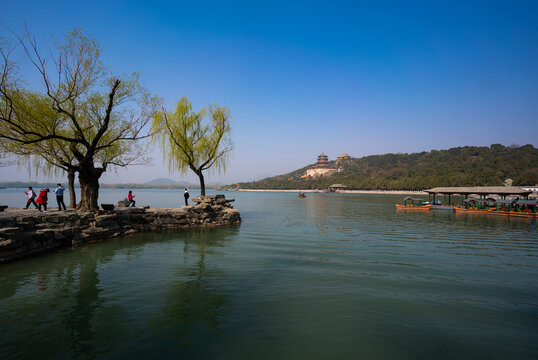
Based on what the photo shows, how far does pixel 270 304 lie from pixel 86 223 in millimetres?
11174

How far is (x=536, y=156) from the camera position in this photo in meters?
93.8

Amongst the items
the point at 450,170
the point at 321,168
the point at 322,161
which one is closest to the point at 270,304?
the point at 450,170

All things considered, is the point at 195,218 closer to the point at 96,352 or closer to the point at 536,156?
the point at 96,352

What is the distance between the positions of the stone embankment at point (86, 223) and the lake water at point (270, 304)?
78 cm

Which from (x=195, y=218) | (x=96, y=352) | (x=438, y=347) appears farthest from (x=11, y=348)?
(x=195, y=218)

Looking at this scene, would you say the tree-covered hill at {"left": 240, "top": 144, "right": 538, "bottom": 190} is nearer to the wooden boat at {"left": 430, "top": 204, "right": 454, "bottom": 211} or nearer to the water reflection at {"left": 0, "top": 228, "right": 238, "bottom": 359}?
the wooden boat at {"left": 430, "top": 204, "right": 454, "bottom": 211}

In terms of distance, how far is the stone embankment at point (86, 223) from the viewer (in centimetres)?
886

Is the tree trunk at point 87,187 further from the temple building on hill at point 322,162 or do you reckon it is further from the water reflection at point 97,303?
the temple building on hill at point 322,162

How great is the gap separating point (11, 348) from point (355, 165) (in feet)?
597

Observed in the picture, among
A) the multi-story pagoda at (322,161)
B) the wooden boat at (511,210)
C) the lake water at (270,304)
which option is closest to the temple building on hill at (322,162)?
the multi-story pagoda at (322,161)

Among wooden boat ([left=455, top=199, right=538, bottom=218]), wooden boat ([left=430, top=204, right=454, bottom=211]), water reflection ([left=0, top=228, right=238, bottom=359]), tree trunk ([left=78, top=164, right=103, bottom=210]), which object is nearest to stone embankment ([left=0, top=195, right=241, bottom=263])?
tree trunk ([left=78, top=164, right=103, bottom=210])

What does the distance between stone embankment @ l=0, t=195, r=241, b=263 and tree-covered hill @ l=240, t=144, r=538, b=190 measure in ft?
290

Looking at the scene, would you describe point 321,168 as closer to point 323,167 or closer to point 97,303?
point 323,167

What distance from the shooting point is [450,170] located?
97.9 metres
